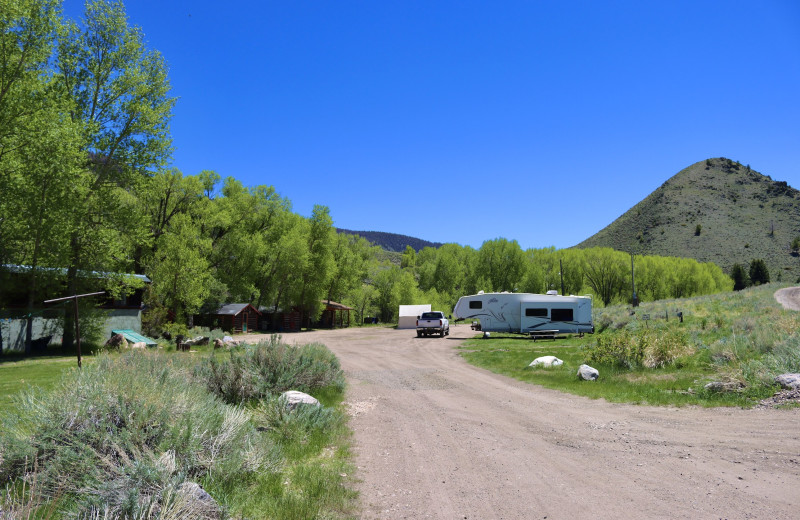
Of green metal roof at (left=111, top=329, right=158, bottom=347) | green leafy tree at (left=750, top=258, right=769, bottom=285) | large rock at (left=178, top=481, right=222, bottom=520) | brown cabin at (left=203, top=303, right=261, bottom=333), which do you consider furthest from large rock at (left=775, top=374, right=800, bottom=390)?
green leafy tree at (left=750, top=258, right=769, bottom=285)

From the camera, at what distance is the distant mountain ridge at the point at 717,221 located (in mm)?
84562

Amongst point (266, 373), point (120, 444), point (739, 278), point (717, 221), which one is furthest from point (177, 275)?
Result: point (717, 221)

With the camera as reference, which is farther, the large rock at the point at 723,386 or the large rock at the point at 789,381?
the large rock at the point at 723,386

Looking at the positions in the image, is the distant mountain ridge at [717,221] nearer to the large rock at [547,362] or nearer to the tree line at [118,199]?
the tree line at [118,199]

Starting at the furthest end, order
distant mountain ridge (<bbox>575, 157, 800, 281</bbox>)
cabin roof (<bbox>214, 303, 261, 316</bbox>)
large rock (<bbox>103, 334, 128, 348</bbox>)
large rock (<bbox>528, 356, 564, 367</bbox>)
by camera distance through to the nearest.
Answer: distant mountain ridge (<bbox>575, 157, 800, 281</bbox>), cabin roof (<bbox>214, 303, 261, 316</bbox>), large rock (<bbox>103, 334, 128, 348</bbox>), large rock (<bbox>528, 356, 564, 367</bbox>)

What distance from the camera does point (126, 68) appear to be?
2225cm

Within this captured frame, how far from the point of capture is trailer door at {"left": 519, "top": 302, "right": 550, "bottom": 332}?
1117 inches

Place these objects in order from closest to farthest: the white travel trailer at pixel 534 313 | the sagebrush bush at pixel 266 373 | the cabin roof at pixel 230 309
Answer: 1. the sagebrush bush at pixel 266 373
2. the white travel trailer at pixel 534 313
3. the cabin roof at pixel 230 309

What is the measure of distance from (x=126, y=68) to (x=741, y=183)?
425 feet

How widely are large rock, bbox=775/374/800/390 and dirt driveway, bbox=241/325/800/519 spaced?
3.40 ft

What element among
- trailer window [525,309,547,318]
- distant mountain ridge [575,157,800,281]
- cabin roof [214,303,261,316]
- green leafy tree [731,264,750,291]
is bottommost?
cabin roof [214,303,261,316]

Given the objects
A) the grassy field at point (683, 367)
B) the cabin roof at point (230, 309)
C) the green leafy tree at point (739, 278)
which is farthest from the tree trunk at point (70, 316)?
the green leafy tree at point (739, 278)

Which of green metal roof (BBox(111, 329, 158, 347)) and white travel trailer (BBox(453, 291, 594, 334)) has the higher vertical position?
white travel trailer (BBox(453, 291, 594, 334))

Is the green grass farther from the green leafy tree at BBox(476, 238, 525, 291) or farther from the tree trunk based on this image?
the green leafy tree at BBox(476, 238, 525, 291)
